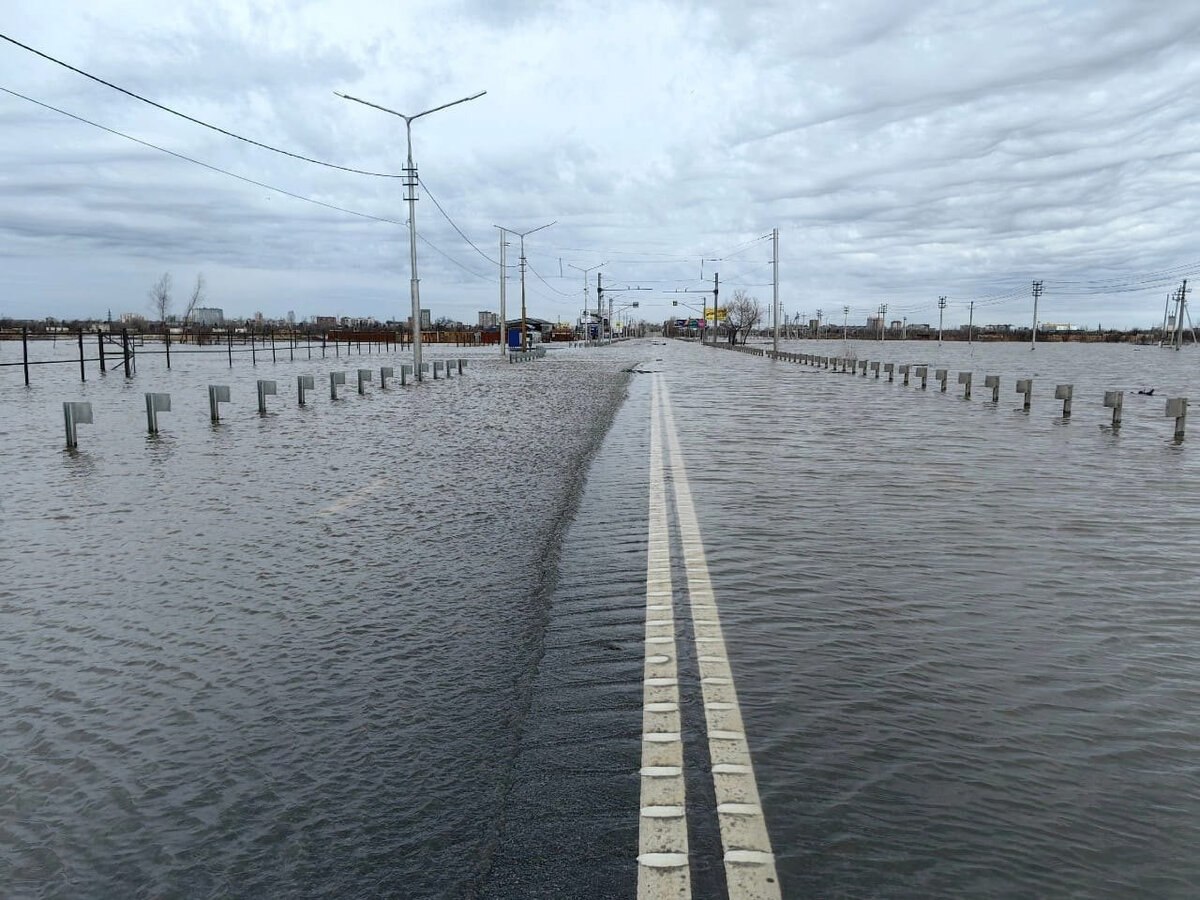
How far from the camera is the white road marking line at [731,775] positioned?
2.98 m

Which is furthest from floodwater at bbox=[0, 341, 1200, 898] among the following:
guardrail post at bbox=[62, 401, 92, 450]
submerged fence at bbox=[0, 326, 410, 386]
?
submerged fence at bbox=[0, 326, 410, 386]

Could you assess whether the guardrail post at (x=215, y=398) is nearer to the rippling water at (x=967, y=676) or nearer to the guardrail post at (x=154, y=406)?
the guardrail post at (x=154, y=406)

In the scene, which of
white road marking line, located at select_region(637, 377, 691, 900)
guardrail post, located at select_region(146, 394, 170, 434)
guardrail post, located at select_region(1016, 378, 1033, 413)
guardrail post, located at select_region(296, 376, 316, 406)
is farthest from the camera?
guardrail post, located at select_region(1016, 378, 1033, 413)

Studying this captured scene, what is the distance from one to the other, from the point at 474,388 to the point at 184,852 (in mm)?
28056

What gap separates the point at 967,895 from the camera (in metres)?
2.93

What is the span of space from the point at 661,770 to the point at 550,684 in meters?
1.08

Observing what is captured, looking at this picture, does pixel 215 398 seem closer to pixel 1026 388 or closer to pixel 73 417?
pixel 73 417

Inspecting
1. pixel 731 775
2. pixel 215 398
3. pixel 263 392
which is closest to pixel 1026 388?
pixel 263 392

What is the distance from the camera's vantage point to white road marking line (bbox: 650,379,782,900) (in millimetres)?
2984

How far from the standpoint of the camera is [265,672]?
487 cm

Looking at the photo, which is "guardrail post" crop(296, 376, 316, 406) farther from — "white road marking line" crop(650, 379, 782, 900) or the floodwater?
"white road marking line" crop(650, 379, 782, 900)

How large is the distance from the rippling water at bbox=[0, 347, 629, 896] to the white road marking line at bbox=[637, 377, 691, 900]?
1.81 ft

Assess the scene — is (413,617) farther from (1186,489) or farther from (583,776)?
(1186,489)

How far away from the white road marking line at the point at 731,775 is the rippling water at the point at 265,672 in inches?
32.9
